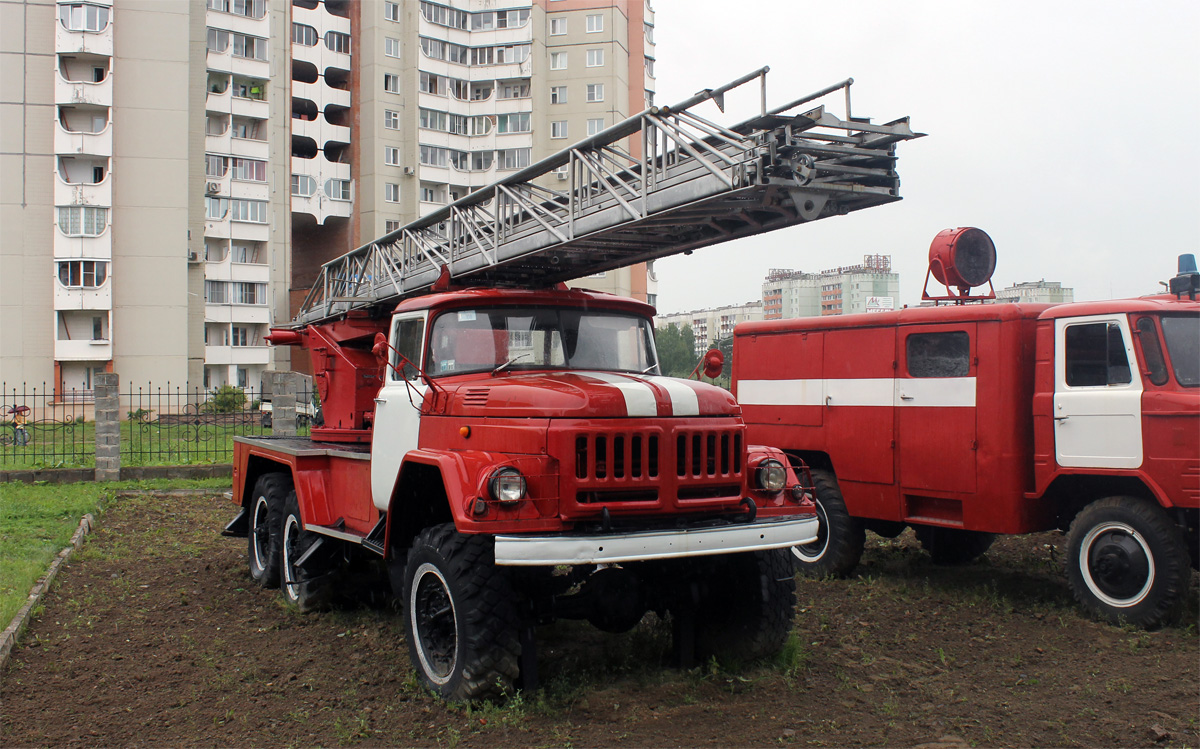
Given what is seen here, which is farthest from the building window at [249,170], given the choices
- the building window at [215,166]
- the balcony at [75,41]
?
the balcony at [75,41]

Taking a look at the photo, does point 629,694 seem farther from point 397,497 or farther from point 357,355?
point 357,355

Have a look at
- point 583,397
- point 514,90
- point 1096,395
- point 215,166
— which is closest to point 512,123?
point 514,90

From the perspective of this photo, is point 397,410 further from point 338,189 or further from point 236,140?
point 338,189

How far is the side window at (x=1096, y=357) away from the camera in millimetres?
7453

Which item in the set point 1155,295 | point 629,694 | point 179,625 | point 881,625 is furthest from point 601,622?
point 1155,295

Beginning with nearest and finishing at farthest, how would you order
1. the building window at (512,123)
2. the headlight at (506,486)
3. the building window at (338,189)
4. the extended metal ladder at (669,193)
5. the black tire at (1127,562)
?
the headlight at (506,486), the extended metal ladder at (669,193), the black tire at (1127,562), the building window at (338,189), the building window at (512,123)

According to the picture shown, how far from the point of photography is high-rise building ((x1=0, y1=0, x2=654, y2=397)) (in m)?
39.2

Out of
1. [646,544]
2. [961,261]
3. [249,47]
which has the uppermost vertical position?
[249,47]

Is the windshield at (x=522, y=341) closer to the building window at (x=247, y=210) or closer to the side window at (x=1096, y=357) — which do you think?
the side window at (x=1096, y=357)

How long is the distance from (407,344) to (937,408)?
4715mm

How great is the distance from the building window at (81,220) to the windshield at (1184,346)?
41317mm

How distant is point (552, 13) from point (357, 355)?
50045mm

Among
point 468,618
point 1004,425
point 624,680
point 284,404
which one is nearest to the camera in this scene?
point 468,618

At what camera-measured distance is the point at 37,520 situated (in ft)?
39.0
